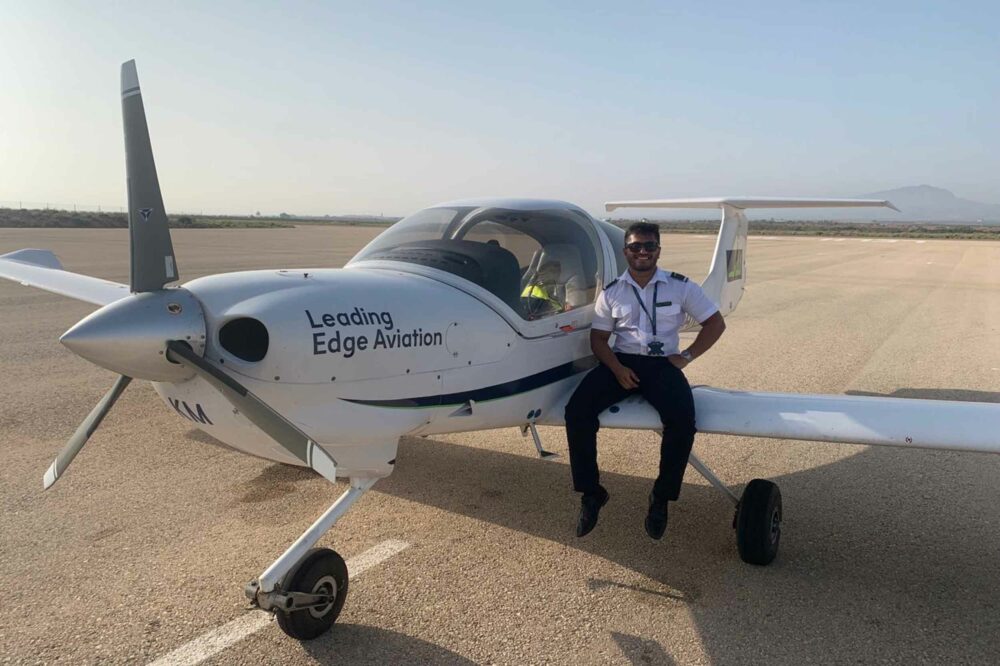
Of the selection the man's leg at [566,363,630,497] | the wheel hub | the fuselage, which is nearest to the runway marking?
the wheel hub

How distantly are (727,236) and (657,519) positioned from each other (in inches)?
190

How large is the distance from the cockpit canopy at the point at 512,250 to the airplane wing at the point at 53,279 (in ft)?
11.3

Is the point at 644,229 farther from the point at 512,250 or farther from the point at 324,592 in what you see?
the point at 324,592

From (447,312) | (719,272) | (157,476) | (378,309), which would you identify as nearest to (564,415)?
(447,312)

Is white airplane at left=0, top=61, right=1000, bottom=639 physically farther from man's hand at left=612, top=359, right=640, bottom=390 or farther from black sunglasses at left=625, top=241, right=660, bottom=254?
black sunglasses at left=625, top=241, right=660, bottom=254

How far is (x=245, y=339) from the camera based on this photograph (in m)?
3.18

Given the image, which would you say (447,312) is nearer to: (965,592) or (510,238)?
(510,238)

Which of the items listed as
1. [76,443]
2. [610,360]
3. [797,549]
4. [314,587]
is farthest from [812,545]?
[76,443]

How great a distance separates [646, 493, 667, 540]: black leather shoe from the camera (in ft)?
12.7

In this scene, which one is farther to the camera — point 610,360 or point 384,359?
point 610,360

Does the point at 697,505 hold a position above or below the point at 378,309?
below

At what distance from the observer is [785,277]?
22594mm

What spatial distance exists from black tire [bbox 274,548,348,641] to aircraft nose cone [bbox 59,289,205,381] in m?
1.02

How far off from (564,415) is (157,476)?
2.94 m
